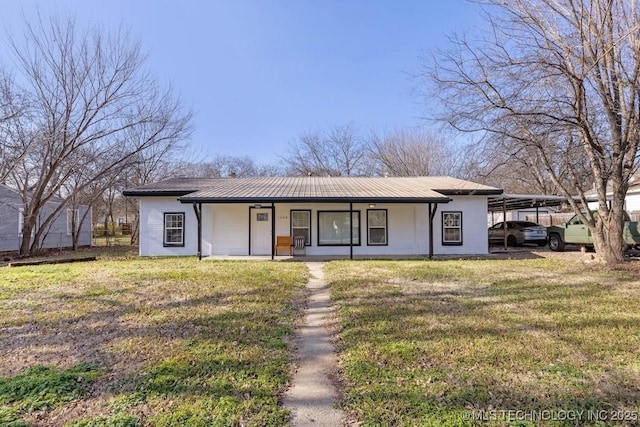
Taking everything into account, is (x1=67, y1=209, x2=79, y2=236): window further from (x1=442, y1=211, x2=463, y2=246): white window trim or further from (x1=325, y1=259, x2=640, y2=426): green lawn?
(x1=442, y1=211, x2=463, y2=246): white window trim

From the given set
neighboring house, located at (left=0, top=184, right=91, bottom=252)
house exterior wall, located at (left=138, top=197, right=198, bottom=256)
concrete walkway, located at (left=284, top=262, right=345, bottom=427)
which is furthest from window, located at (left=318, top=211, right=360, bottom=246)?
neighboring house, located at (left=0, top=184, right=91, bottom=252)

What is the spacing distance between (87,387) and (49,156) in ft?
54.4

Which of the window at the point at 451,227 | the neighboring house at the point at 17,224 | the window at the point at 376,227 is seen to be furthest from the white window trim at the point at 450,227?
the neighboring house at the point at 17,224

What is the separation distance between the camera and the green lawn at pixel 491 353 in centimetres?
267

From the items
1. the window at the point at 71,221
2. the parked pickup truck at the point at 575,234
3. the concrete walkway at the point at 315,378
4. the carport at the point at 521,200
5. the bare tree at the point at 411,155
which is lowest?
the concrete walkway at the point at 315,378

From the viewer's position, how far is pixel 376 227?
13508 millimetres

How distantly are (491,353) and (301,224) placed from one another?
33.2 feet

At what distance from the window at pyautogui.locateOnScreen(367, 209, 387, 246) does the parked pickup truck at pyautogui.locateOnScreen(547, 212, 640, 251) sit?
7.41 m

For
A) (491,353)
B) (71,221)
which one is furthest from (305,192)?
(71,221)

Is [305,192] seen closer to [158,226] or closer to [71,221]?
[158,226]

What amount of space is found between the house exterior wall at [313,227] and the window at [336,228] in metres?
0.17

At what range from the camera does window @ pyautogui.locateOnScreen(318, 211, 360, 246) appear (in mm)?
13359

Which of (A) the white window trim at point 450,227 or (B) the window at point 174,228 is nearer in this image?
(B) the window at point 174,228

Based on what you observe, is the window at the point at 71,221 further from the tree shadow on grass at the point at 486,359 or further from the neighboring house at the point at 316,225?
the tree shadow on grass at the point at 486,359
